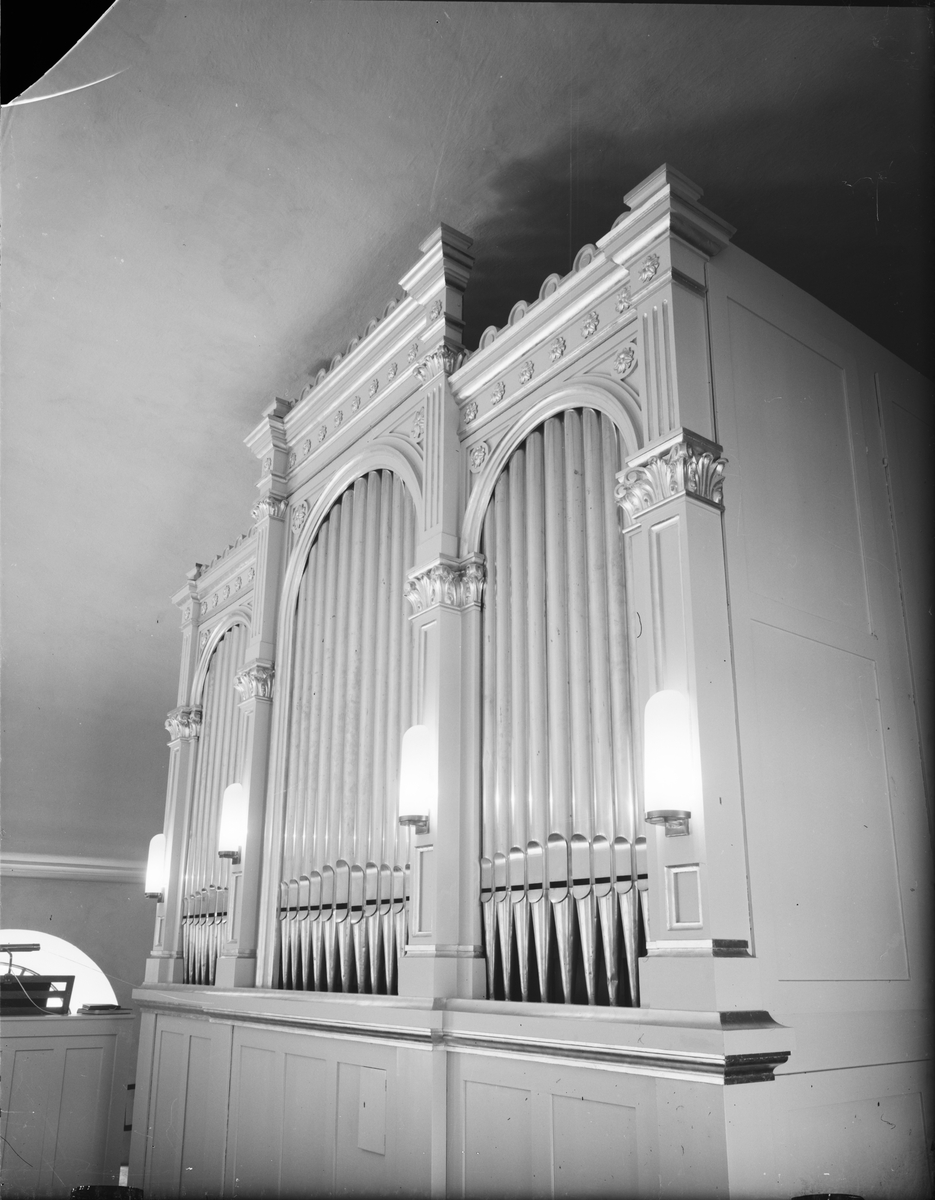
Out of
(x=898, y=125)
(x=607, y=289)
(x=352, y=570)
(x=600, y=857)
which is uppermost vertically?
(x=898, y=125)

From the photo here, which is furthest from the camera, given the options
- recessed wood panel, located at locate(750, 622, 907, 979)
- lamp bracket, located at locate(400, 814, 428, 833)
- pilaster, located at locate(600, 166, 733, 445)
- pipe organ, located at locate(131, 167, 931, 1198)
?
lamp bracket, located at locate(400, 814, 428, 833)

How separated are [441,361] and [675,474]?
6.90 ft

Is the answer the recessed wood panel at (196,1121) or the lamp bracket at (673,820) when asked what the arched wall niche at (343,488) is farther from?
the recessed wood panel at (196,1121)

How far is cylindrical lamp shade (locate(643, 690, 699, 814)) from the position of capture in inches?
141

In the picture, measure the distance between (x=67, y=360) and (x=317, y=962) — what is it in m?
4.58

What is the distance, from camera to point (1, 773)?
1015 cm

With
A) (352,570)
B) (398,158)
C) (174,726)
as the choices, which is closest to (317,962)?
(352,570)

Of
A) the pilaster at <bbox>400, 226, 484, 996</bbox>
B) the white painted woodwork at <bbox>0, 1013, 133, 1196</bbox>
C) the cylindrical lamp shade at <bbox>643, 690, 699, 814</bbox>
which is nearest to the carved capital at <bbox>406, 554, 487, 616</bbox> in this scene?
the pilaster at <bbox>400, 226, 484, 996</bbox>

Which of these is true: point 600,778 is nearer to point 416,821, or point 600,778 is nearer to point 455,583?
point 416,821

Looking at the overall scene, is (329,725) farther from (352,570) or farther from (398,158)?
(398,158)

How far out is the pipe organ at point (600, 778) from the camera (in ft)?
11.9

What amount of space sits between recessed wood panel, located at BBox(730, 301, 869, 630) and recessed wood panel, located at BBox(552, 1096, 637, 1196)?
2029 mm

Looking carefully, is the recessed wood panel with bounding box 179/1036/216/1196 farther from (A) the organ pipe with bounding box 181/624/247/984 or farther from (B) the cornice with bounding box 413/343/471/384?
(B) the cornice with bounding box 413/343/471/384

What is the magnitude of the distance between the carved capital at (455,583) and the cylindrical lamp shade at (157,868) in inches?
170
